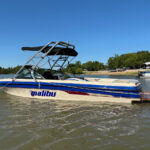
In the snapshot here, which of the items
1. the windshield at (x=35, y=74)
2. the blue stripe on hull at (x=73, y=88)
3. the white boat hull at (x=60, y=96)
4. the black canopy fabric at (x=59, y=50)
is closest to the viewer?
the blue stripe on hull at (x=73, y=88)

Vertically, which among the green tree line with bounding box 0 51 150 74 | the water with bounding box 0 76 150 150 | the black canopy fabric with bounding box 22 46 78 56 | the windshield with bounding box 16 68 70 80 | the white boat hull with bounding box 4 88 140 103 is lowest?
the water with bounding box 0 76 150 150

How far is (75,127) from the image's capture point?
3.91 m

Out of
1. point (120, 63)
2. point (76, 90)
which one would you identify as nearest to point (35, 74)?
point (76, 90)

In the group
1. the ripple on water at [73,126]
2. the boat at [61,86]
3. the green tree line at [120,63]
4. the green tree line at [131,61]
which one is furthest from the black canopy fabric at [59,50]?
the green tree line at [131,61]

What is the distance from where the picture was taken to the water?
308 cm

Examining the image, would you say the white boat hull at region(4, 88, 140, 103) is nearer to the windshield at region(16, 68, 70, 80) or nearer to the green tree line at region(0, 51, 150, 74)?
the windshield at region(16, 68, 70, 80)

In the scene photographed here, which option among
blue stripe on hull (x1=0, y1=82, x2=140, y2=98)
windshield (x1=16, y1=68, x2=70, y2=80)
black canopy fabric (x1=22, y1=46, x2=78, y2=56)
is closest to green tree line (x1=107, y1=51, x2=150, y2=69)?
black canopy fabric (x1=22, y1=46, x2=78, y2=56)

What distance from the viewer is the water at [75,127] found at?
308 centimetres

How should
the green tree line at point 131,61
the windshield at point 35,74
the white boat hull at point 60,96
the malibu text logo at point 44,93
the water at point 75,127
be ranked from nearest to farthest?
the water at point 75,127, the white boat hull at point 60,96, the malibu text logo at point 44,93, the windshield at point 35,74, the green tree line at point 131,61

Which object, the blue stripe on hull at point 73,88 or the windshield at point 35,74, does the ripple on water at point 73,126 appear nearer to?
the blue stripe on hull at point 73,88

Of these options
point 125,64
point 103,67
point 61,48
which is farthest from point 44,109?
point 103,67

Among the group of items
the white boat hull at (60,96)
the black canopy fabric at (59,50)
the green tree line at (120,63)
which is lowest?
the white boat hull at (60,96)

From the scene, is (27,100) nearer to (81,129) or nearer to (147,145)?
(81,129)

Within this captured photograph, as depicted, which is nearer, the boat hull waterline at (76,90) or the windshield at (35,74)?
the boat hull waterline at (76,90)
